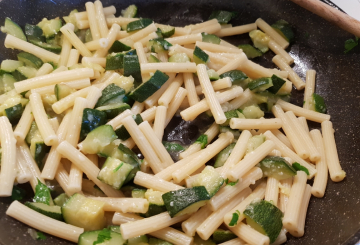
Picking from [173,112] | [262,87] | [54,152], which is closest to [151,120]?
[173,112]

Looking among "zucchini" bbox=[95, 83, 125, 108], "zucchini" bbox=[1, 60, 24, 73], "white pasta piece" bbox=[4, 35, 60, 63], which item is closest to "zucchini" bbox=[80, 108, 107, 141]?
"zucchini" bbox=[95, 83, 125, 108]

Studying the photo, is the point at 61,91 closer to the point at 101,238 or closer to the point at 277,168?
the point at 101,238

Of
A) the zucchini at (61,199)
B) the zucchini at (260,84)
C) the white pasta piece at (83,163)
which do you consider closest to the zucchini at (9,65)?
the white pasta piece at (83,163)

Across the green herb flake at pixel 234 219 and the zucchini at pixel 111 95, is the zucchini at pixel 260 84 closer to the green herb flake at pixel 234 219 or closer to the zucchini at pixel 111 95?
the zucchini at pixel 111 95

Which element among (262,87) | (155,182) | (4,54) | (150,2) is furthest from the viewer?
(150,2)

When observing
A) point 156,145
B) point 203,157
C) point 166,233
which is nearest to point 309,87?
point 203,157

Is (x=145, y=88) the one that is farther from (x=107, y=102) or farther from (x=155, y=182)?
(x=155, y=182)
